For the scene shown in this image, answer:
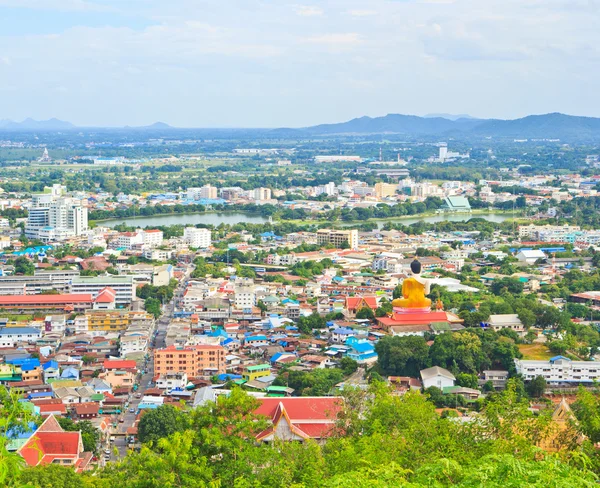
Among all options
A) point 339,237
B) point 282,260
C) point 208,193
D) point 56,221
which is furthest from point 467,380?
point 208,193

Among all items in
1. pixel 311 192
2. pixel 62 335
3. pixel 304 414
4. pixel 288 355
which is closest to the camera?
pixel 304 414

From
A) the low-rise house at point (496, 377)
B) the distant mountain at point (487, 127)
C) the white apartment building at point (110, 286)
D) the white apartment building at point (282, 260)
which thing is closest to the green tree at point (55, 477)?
the low-rise house at point (496, 377)

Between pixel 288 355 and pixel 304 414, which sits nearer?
pixel 304 414

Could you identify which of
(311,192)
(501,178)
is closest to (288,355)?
(311,192)

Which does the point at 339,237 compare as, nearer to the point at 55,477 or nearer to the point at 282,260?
the point at 282,260

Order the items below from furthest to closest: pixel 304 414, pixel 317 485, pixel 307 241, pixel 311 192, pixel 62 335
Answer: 1. pixel 311 192
2. pixel 307 241
3. pixel 62 335
4. pixel 304 414
5. pixel 317 485

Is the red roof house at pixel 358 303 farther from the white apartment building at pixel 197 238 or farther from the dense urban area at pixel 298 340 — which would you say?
the white apartment building at pixel 197 238

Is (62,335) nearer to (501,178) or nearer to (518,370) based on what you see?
(518,370)

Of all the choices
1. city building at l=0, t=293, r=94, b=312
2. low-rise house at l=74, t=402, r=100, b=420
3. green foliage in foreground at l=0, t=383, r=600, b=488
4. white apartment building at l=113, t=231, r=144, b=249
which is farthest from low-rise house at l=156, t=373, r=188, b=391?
white apartment building at l=113, t=231, r=144, b=249
